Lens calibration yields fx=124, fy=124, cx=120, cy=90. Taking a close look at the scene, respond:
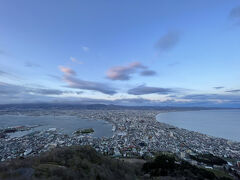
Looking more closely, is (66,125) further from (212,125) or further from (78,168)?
(212,125)

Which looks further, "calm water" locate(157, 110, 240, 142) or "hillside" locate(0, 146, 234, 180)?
"calm water" locate(157, 110, 240, 142)

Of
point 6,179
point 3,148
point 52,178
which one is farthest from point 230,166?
point 3,148

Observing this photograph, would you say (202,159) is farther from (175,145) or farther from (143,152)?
(143,152)

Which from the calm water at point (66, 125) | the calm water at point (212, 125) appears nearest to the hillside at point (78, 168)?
the calm water at point (66, 125)

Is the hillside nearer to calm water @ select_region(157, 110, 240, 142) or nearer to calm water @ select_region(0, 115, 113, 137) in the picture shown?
calm water @ select_region(0, 115, 113, 137)

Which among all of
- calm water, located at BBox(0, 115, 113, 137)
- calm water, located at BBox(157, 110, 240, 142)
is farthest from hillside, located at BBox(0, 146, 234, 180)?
calm water, located at BBox(157, 110, 240, 142)

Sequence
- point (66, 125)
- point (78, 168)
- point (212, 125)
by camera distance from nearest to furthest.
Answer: point (78, 168) → point (66, 125) → point (212, 125)

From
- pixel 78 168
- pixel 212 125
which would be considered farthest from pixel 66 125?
pixel 212 125

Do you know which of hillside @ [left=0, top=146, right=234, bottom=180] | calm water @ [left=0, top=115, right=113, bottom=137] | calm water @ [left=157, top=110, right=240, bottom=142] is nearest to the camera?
hillside @ [left=0, top=146, right=234, bottom=180]

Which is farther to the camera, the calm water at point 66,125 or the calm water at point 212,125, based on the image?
the calm water at point 212,125

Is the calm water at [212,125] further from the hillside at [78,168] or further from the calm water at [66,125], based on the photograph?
the hillside at [78,168]

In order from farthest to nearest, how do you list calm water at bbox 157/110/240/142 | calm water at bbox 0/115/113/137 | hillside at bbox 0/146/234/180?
1. calm water at bbox 157/110/240/142
2. calm water at bbox 0/115/113/137
3. hillside at bbox 0/146/234/180

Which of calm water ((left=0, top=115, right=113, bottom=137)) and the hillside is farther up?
the hillside

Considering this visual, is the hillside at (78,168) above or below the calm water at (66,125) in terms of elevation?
above
